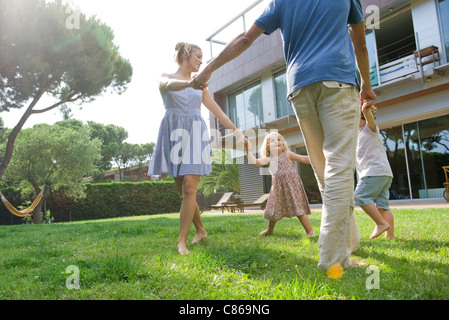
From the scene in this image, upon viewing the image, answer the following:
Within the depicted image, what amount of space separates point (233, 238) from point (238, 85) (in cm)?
1544

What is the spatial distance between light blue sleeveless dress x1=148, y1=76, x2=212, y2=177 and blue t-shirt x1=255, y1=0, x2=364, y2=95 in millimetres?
1321

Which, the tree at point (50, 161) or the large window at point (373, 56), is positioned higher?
the large window at point (373, 56)

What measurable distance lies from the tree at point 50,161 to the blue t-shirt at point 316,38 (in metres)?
19.2

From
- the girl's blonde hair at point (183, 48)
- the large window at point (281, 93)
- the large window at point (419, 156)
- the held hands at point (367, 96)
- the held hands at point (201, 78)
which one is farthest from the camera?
the large window at point (281, 93)

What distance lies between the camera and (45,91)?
50.8 ft

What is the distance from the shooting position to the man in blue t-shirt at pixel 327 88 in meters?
1.96

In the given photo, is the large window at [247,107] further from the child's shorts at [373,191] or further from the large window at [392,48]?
the child's shorts at [373,191]

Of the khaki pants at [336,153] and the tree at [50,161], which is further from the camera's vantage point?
the tree at [50,161]

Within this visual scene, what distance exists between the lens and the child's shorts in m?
3.41

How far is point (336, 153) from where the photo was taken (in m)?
2.02

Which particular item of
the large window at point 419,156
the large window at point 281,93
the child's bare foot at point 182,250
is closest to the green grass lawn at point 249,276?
the child's bare foot at point 182,250

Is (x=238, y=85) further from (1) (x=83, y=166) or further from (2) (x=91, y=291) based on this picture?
(2) (x=91, y=291)

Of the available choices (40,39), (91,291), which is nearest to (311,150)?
(91,291)

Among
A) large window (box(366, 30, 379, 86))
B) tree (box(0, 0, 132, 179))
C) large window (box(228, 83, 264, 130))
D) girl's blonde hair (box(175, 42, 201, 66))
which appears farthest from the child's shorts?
tree (box(0, 0, 132, 179))
